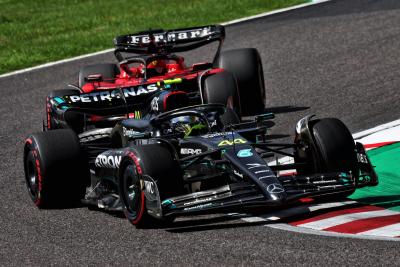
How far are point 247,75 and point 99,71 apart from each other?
2.14m

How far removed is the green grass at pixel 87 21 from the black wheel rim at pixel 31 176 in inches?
399

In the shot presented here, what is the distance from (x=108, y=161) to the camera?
10234mm

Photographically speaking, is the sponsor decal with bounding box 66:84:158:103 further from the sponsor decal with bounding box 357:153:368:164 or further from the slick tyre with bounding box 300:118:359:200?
the sponsor decal with bounding box 357:153:368:164

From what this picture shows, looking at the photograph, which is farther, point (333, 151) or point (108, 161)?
point (108, 161)

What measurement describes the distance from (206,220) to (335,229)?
1.27 meters

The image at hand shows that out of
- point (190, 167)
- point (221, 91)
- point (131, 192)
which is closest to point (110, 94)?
point (221, 91)

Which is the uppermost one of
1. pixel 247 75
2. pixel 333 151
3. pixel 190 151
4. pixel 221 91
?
pixel 190 151

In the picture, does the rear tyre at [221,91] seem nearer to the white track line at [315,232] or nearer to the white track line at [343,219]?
the white track line at [343,219]

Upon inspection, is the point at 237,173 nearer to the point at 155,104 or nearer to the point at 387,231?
the point at 387,231

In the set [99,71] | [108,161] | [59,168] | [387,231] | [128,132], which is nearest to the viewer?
[387,231]

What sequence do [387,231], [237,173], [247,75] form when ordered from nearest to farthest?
[387,231] < [237,173] < [247,75]

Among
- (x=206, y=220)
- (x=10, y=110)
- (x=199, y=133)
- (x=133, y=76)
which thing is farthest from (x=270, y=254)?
(x=10, y=110)

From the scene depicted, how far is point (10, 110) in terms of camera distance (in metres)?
17.3

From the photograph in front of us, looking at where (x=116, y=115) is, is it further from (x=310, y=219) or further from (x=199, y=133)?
(x=310, y=219)
